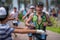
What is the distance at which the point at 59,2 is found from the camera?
53406 mm

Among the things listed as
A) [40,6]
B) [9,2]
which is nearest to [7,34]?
[40,6]

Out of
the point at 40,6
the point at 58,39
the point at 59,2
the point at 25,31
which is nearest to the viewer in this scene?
the point at 25,31

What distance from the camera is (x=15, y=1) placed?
3878 centimetres

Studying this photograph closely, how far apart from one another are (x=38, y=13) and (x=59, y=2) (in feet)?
154

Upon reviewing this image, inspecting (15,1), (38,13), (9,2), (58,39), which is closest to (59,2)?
(9,2)

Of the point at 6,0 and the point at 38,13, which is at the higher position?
the point at 38,13

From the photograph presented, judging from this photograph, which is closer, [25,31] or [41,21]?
[25,31]

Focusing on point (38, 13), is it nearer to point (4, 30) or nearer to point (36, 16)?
point (36, 16)

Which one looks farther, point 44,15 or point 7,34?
point 44,15

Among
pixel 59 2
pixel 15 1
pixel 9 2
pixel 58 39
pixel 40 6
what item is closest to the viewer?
pixel 40 6

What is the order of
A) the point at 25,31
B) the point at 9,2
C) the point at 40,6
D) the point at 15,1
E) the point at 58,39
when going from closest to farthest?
1. the point at 25,31
2. the point at 40,6
3. the point at 58,39
4. the point at 15,1
5. the point at 9,2

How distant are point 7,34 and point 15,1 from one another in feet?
115

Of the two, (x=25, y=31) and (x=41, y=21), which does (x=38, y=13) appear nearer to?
(x=41, y=21)

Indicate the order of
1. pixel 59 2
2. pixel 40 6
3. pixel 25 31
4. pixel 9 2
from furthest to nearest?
1. pixel 59 2
2. pixel 9 2
3. pixel 40 6
4. pixel 25 31
